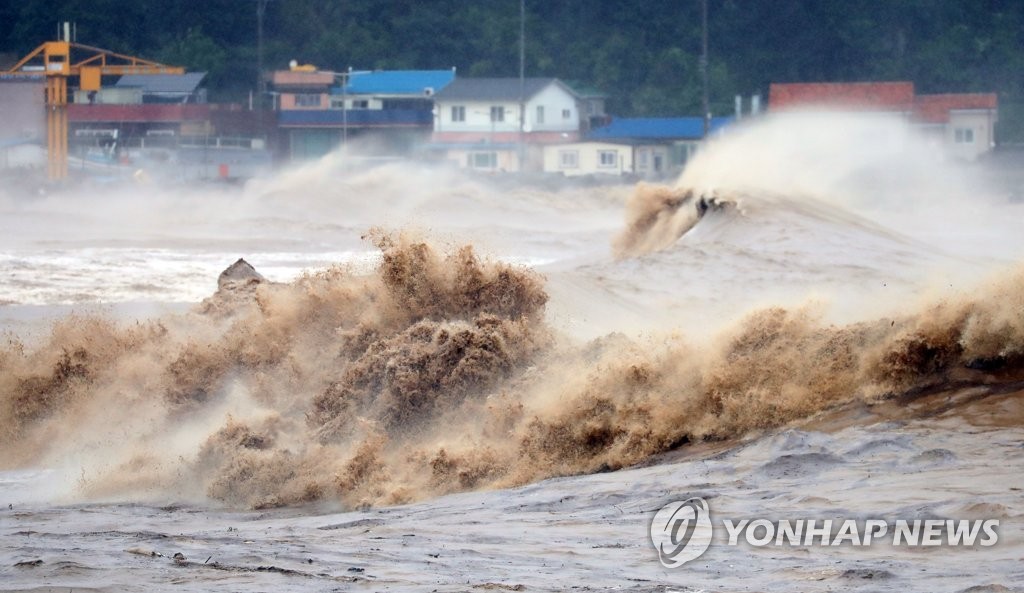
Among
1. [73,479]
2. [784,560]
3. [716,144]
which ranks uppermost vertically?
[716,144]

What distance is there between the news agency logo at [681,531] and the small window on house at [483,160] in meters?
57.4

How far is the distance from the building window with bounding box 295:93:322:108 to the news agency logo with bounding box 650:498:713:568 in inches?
2480

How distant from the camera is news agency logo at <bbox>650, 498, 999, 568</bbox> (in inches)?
261

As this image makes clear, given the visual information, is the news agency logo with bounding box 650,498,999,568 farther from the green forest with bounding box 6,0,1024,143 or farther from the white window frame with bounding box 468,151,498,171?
the green forest with bounding box 6,0,1024,143

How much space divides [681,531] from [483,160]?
58.1m

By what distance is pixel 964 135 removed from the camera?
5912 centimetres

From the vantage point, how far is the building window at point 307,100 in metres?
68.9

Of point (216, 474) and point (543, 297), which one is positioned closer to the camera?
point (216, 474)

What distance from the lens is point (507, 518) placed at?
26.7ft

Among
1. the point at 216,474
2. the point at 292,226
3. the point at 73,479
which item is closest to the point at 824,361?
the point at 216,474

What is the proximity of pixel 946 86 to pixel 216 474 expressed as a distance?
62.9m

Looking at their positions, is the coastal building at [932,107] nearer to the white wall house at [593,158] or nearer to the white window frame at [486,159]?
the white wall house at [593,158]

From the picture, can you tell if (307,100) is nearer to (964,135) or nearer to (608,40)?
(608,40)

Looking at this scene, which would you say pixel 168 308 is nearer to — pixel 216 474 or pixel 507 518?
pixel 216 474
